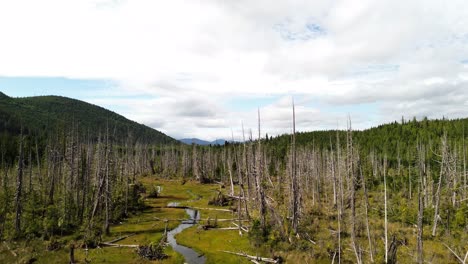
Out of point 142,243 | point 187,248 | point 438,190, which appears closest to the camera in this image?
point 438,190

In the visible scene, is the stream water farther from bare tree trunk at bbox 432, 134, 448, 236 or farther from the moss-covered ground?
bare tree trunk at bbox 432, 134, 448, 236

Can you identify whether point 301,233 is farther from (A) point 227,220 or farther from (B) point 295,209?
(A) point 227,220

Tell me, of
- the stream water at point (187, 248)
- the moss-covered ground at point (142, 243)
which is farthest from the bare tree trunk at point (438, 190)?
the stream water at point (187, 248)

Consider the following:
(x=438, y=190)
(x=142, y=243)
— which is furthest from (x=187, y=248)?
(x=438, y=190)

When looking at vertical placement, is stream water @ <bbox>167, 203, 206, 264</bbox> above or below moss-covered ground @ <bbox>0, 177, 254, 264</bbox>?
below

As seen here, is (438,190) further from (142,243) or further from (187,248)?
(142,243)

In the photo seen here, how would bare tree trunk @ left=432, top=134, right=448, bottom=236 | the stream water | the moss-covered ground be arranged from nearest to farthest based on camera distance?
the moss-covered ground < the stream water < bare tree trunk @ left=432, top=134, right=448, bottom=236

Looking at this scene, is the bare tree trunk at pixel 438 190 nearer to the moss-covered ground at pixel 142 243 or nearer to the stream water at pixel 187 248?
the moss-covered ground at pixel 142 243

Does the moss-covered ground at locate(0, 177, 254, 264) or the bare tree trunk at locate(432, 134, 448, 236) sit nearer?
the moss-covered ground at locate(0, 177, 254, 264)

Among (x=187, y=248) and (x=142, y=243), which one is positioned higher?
(x=142, y=243)

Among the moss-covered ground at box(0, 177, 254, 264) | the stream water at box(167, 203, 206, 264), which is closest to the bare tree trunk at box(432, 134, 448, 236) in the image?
the moss-covered ground at box(0, 177, 254, 264)

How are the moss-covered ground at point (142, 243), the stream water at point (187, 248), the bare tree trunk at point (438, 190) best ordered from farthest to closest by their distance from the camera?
the bare tree trunk at point (438, 190)
the stream water at point (187, 248)
the moss-covered ground at point (142, 243)

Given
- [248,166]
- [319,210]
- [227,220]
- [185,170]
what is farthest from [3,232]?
[185,170]

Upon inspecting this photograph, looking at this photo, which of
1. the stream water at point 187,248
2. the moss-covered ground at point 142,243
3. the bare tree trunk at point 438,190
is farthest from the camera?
the bare tree trunk at point 438,190
